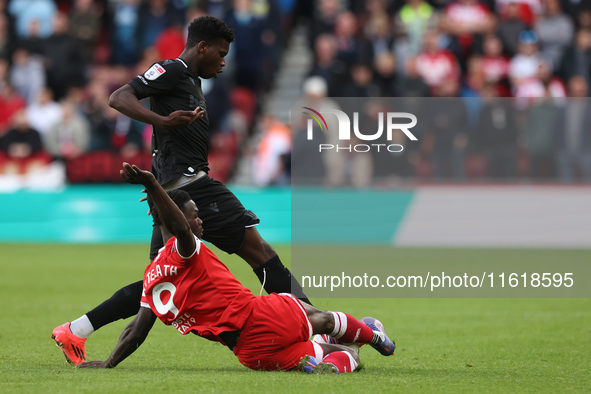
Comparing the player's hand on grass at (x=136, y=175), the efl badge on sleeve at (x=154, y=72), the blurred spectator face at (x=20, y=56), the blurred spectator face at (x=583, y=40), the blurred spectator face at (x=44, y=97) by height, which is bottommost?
the player's hand on grass at (x=136, y=175)

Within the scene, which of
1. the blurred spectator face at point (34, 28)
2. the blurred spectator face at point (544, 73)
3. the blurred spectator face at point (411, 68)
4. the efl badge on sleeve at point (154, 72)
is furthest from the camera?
the blurred spectator face at point (34, 28)

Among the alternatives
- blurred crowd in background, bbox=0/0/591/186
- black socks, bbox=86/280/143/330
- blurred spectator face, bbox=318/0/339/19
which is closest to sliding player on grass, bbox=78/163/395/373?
black socks, bbox=86/280/143/330

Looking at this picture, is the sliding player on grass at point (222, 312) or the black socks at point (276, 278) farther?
the black socks at point (276, 278)

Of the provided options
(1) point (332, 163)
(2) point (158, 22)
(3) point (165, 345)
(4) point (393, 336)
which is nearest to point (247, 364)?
(3) point (165, 345)

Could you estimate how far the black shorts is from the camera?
7.45 metres

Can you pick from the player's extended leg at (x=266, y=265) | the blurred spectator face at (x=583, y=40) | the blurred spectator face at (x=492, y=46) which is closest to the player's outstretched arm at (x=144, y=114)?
the player's extended leg at (x=266, y=265)

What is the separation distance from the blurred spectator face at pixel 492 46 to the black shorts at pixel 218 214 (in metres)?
12.6

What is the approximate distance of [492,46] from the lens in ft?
62.8

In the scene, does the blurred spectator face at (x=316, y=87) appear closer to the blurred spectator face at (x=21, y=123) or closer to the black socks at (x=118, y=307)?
A: the blurred spectator face at (x=21, y=123)

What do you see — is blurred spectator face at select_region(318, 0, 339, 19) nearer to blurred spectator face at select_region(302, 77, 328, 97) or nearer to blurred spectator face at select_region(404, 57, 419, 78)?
blurred spectator face at select_region(302, 77, 328, 97)

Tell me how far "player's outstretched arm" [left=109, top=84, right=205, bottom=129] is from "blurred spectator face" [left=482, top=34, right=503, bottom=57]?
1300 cm

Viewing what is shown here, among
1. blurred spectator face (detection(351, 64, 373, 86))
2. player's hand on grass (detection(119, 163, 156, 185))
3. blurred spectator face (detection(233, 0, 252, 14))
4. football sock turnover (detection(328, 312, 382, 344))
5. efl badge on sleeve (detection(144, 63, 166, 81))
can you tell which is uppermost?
blurred spectator face (detection(233, 0, 252, 14))

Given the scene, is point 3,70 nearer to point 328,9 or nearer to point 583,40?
point 328,9

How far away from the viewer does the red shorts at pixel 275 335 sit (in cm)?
679
